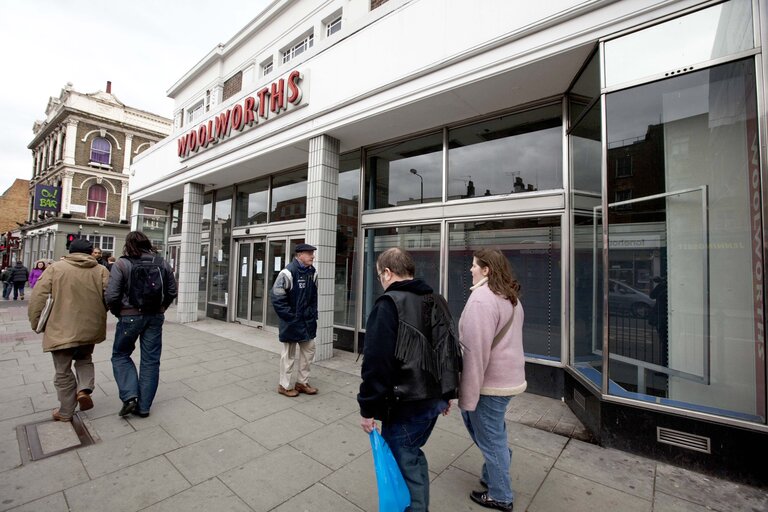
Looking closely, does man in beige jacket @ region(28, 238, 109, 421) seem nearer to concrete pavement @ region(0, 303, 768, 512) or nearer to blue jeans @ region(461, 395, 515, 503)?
concrete pavement @ region(0, 303, 768, 512)

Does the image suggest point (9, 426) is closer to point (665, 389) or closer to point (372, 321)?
point (372, 321)

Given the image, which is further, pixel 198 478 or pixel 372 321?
pixel 198 478

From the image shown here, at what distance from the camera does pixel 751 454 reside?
109 inches

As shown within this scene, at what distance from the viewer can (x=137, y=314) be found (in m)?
3.69

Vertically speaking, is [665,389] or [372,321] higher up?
[372,321]

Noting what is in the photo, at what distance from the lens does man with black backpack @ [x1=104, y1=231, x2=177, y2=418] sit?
365cm

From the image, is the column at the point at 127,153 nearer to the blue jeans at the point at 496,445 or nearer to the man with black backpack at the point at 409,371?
the man with black backpack at the point at 409,371

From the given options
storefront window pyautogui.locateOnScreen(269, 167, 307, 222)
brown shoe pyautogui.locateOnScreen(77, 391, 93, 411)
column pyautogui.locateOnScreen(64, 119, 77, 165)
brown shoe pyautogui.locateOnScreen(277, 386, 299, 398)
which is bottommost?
brown shoe pyautogui.locateOnScreen(277, 386, 299, 398)

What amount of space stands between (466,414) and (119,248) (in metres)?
31.7

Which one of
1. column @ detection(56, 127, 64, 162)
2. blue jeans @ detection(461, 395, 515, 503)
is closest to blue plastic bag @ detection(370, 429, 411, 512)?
blue jeans @ detection(461, 395, 515, 503)

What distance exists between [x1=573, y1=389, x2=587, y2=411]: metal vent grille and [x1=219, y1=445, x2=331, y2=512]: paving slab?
2795 millimetres

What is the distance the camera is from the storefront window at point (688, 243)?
3141 millimetres

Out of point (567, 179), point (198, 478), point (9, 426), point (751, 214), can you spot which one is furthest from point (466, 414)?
Answer: point (9, 426)

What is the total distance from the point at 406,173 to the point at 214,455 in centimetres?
518
